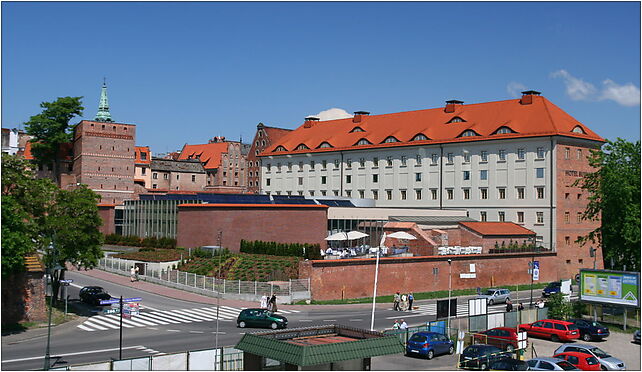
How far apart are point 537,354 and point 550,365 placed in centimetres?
802

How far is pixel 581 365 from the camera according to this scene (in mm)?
33062

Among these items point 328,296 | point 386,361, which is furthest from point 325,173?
point 386,361

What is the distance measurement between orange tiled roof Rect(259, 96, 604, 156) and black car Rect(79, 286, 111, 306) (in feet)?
161

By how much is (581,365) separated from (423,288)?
98.0ft

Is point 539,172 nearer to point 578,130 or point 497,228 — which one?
point 578,130

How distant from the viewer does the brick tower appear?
109875 mm

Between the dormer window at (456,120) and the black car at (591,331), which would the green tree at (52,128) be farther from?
the black car at (591,331)

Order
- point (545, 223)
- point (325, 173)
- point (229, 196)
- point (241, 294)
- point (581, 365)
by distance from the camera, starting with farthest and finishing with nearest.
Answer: point (325, 173), point (545, 223), point (229, 196), point (241, 294), point (581, 365)

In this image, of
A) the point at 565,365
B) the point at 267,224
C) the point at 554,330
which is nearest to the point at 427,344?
the point at 565,365

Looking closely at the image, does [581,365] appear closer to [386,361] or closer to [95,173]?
[386,361]

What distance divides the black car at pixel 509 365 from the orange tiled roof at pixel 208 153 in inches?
4487

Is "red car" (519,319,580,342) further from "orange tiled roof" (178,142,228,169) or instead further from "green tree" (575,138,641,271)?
"orange tiled roof" (178,142,228,169)

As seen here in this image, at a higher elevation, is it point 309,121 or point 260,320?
point 309,121

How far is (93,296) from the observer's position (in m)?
52.1
